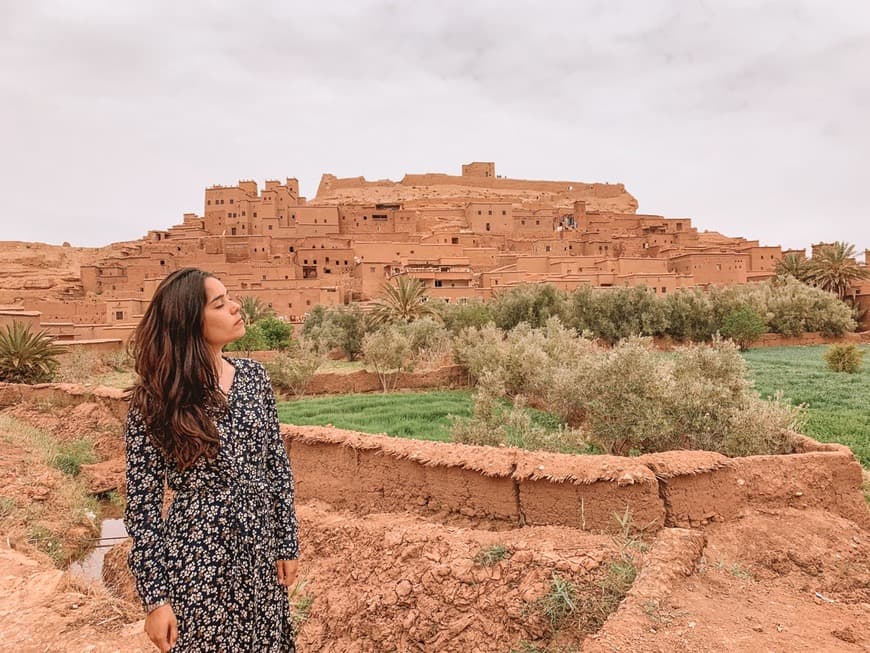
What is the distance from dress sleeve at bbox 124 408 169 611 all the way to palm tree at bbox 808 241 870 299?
1410 inches

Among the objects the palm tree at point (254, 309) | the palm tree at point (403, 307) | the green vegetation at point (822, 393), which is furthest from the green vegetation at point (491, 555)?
the palm tree at point (254, 309)

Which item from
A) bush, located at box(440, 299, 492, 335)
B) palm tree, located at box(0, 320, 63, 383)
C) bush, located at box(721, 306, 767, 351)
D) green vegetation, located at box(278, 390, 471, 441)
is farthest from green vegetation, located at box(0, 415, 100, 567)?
bush, located at box(721, 306, 767, 351)

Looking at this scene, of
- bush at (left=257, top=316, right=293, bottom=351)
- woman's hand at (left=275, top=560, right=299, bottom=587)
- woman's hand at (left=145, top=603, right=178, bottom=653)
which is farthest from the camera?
bush at (left=257, top=316, right=293, bottom=351)

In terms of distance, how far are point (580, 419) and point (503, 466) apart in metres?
4.89

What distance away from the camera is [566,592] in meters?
3.09

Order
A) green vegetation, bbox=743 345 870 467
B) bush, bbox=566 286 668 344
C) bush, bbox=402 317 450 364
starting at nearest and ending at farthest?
green vegetation, bbox=743 345 870 467 < bush, bbox=402 317 450 364 < bush, bbox=566 286 668 344

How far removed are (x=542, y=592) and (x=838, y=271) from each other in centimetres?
3486

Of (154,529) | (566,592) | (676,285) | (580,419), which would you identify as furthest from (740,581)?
(676,285)

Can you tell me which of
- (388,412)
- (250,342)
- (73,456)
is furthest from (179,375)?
(250,342)

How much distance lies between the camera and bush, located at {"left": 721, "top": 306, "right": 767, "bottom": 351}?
74.1 ft

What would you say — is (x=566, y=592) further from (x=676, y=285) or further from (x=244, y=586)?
(x=676, y=285)

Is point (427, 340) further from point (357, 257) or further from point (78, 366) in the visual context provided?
point (357, 257)

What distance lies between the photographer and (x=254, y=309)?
1059 inches

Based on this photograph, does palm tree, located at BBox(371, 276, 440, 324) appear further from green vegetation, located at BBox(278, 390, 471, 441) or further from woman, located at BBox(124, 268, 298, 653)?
woman, located at BBox(124, 268, 298, 653)
